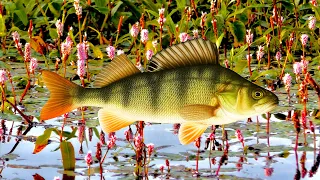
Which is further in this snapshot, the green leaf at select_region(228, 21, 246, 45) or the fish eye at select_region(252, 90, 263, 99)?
the green leaf at select_region(228, 21, 246, 45)

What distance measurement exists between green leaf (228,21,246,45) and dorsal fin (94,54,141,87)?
19.6ft

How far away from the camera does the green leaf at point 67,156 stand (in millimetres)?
4641

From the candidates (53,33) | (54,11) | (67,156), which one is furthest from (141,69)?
Result: (54,11)

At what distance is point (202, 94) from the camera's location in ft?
11.7

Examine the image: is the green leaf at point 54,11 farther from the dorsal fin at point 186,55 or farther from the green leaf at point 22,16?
the dorsal fin at point 186,55

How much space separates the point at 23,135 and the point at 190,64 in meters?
2.48

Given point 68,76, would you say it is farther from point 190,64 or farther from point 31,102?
point 190,64

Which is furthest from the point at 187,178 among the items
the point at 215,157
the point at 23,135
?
the point at 23,135

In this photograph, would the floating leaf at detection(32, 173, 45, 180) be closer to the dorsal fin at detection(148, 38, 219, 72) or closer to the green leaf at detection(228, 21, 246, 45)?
the dorsal fin at detection(148, 38, 219, 72)

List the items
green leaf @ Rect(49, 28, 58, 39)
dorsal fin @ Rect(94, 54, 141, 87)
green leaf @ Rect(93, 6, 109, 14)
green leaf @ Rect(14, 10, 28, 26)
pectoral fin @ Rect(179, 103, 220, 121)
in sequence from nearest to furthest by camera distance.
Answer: pectoral fin @ Rect(179, 103, 220, 121) → dorsal fin @ Rect(94, 54, 141, 87) → green leaf @ Rect(49, 28, 58, 39) → green leaf @ Rect(14, 10, 28, 26) → green leaf @ Rect(93, 6, 109, 14)

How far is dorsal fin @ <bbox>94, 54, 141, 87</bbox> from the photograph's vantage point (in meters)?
3.63

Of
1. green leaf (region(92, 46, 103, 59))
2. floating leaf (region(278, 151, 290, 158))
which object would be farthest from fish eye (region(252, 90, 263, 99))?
green leaf (region(92, 46, 103, 59))

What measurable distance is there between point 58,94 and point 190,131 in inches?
22.3

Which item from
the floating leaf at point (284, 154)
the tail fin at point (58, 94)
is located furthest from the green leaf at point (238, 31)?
the tail fin at point (58, 94)
